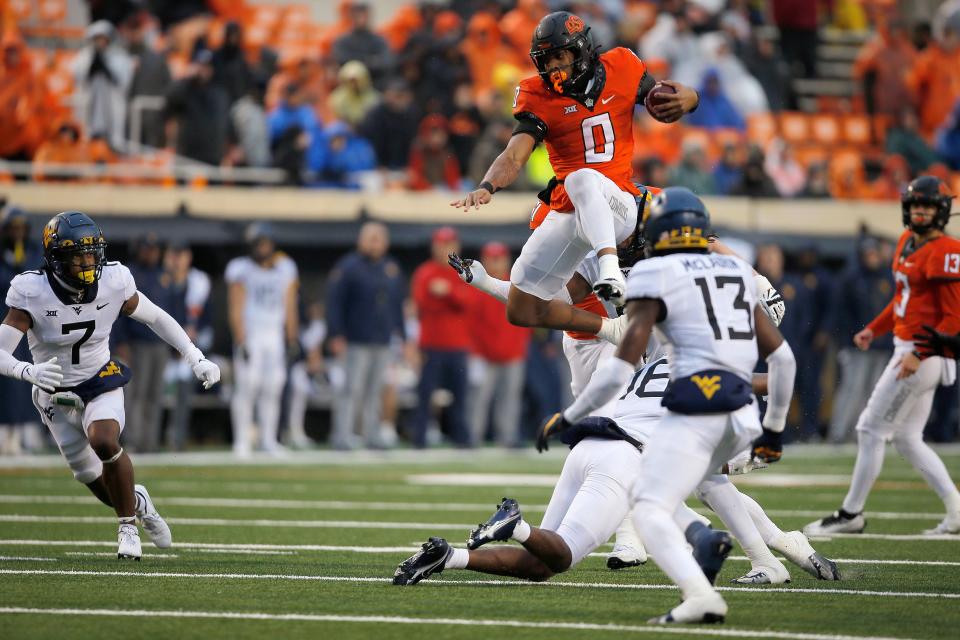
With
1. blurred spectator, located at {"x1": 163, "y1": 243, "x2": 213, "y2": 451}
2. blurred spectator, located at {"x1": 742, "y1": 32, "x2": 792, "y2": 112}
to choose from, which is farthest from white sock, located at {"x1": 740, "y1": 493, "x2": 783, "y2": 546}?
blurred spectator, located at {"x1": 742, "y1": 32, "x2": 792, "y2": 112}

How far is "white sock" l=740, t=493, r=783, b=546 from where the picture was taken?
21.9 ft

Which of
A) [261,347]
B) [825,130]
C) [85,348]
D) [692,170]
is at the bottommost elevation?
[261,347]

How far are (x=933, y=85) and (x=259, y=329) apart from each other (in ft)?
35.2

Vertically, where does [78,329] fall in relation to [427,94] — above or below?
below

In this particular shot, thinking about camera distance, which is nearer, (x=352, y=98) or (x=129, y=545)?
(x=129, y=545)

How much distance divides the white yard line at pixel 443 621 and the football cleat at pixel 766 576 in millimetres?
1387

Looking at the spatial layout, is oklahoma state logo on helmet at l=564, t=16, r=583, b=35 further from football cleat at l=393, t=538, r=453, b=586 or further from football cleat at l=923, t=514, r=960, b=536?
football cleat at l=923, t=514, r=960, b=536

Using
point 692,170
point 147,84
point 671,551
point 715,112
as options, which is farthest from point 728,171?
point 671,551

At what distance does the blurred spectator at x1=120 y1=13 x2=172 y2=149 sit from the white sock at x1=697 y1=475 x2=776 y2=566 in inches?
451

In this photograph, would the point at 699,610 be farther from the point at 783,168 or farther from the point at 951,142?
the point at 951,142

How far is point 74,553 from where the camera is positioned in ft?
25.0

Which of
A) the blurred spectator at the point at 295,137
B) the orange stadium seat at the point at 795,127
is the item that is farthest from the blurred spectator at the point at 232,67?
the orange stadium seat at the point at 795,127

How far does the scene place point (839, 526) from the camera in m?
8.72

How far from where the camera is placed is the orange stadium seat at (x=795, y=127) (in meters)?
20.8
